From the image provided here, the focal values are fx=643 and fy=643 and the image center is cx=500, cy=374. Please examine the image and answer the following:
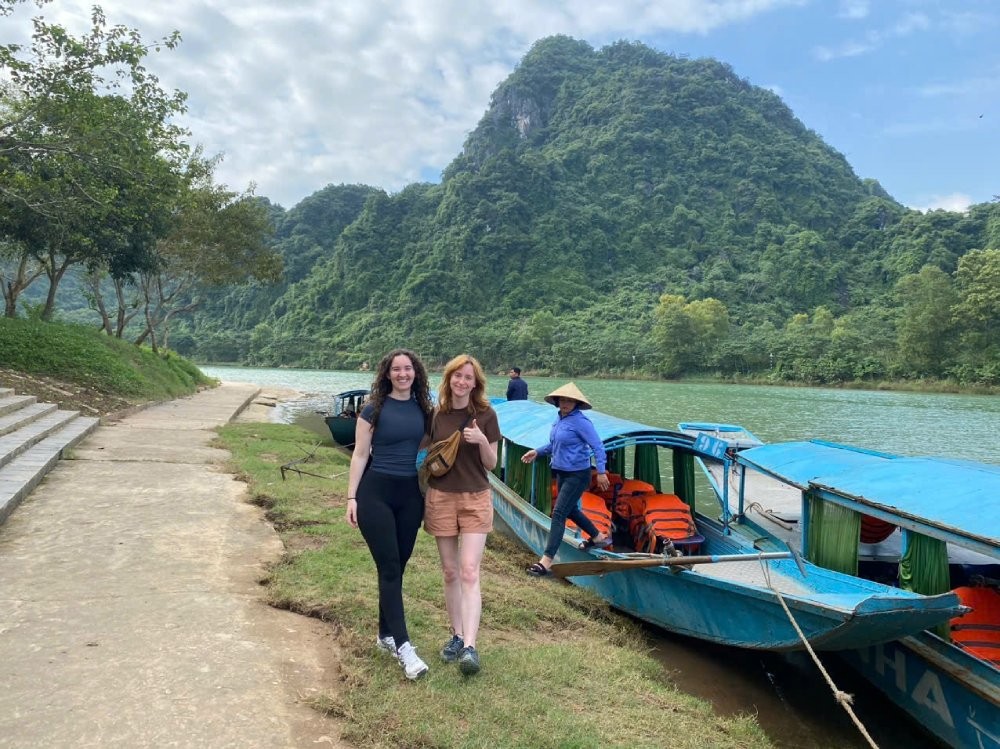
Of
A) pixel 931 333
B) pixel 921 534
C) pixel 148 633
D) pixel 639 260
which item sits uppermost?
pixel 639 260

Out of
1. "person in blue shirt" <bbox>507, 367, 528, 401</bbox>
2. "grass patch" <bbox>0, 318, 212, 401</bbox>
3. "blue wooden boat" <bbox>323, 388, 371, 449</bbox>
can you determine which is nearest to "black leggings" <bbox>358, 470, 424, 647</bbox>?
"person in blue shirt" <bbox>507, 367, 528, 401</bbox>

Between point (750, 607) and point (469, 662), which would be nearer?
point (469, 662)

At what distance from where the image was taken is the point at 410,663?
345cm

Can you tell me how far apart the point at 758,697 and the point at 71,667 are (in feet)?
15.6

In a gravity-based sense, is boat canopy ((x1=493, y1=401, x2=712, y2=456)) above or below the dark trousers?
above

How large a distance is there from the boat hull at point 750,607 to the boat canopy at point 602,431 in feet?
3.60

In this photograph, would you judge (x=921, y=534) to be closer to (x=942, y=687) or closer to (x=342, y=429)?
(x=942, y=687)

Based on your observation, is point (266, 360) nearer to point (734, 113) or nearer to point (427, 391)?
point (427, 391)

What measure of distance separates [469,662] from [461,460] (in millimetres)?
1098

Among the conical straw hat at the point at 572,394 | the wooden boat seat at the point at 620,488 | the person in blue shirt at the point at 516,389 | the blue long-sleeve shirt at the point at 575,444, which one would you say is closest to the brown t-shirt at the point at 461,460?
the conical straw hat at the point at 572,394

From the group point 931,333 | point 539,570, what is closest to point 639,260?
point 931,333

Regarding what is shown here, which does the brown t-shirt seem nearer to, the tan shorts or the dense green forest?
the tan shorts

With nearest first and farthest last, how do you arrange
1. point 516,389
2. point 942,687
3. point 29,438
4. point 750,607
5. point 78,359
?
point 942,687 < point 750,607 < point 29,438 < point 516,389 < point 78,359

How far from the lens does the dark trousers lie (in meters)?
6.01
